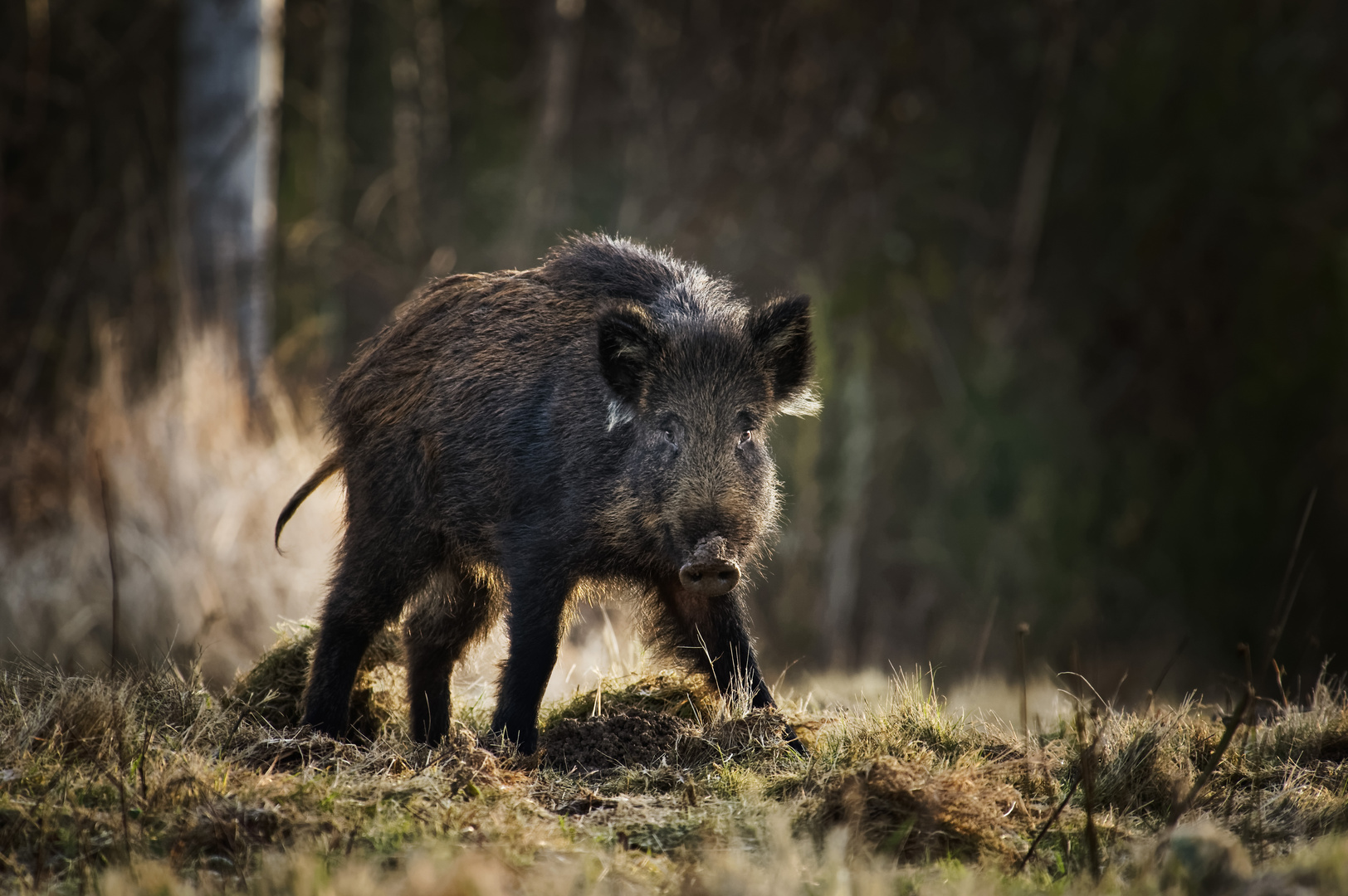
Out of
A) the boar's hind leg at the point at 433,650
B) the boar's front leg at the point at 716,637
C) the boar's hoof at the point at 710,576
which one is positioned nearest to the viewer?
the boar's hoof at the point at 710,576

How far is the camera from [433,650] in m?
4.07

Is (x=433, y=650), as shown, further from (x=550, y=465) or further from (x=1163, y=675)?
(x=1163, y=675)

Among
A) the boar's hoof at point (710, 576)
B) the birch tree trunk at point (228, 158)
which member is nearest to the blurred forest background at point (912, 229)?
the birch tree trunk at point (228, 158)

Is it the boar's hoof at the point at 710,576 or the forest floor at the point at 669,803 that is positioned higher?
the boar's hoof at the point at 710,576

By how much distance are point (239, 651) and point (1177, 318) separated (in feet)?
30.8

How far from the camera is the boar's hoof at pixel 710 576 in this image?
3373mm

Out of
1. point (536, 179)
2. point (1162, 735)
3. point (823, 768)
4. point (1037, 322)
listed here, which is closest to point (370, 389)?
point (823, 768)

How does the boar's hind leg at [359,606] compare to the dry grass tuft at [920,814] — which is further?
the boar's hind leg at [359,606]

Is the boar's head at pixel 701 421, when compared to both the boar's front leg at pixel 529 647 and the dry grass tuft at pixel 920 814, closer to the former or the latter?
the boar's front leg at pixel 529 647

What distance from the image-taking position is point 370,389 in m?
4.22

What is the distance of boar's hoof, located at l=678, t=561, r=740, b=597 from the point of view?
3373mm

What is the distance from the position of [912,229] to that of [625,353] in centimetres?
856

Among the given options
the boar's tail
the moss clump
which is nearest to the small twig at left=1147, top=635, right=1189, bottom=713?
→ the moss clump

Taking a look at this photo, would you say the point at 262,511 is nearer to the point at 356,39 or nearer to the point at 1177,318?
the point at 356,39
